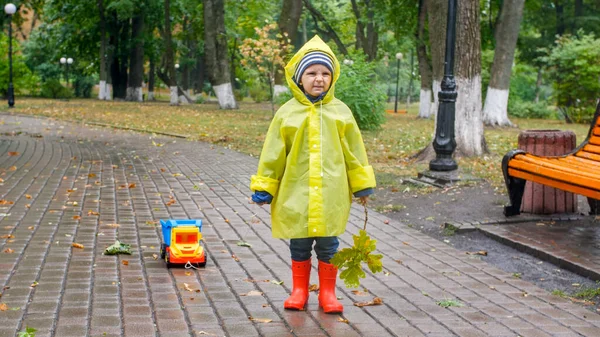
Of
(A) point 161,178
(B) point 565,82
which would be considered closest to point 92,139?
(A) point 161,178

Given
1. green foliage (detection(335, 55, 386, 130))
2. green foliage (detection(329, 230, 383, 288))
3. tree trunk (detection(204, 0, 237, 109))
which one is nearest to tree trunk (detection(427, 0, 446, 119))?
green foliage (detection(335, 55, 386, 130))

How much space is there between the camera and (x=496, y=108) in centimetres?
2706

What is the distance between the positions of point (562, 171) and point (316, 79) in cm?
321

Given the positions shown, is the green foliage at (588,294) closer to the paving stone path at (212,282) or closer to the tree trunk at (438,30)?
the paving stone path at (212,282)

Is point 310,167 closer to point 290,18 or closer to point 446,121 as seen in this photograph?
point 446,121

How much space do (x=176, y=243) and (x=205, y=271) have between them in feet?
1.00

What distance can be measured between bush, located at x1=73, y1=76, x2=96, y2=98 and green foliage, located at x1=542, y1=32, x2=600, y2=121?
3273 centimetres

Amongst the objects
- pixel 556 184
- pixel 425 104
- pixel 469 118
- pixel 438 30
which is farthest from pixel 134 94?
pixel 556 184

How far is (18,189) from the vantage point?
10.1 m

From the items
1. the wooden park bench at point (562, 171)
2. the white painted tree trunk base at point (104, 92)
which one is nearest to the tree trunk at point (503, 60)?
the wooden park bench at point (562, 171)

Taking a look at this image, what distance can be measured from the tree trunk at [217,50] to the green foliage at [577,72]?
43.8 feet

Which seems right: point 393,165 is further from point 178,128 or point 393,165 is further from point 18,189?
point 178,128

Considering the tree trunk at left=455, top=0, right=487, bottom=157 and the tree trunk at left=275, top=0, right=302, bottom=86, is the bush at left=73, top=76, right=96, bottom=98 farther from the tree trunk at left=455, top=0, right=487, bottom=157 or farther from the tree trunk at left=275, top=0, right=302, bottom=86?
the tree trunk at left=455, top=0, right=487, bottom=157

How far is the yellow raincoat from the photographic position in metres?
4.70
